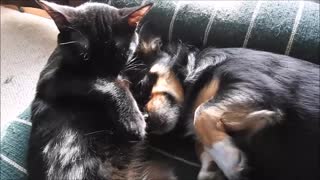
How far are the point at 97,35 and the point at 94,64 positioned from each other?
8cm

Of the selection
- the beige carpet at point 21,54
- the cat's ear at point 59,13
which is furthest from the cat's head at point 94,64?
the beige carpet at point 21,54

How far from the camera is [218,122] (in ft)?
3.77

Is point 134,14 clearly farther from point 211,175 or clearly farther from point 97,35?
point 211,175

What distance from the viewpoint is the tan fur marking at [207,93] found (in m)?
1.24

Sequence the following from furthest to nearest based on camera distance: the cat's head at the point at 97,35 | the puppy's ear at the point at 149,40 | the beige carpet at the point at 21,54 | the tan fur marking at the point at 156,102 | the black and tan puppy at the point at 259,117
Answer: the beige carpet at the point at 21,54 → the puppy's ear at the point at 149,40 → the tan fur marking at the point at 156,102 → the cat's head at the point at 97,35 → the black and tan puppy at the point at 259,117

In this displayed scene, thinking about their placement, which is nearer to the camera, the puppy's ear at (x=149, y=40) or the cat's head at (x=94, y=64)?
the cat's head at (x=94, y=64)

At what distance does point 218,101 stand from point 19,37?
1549 mm

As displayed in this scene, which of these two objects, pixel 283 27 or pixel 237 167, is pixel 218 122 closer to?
pixel 237 167

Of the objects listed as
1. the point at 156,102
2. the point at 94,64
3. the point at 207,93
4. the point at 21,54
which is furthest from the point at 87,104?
the point at 21,54

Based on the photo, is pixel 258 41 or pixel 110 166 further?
pixel 258 41

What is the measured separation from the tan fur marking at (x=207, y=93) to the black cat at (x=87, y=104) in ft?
0.59

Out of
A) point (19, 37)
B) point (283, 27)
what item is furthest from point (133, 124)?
point (19, 37)

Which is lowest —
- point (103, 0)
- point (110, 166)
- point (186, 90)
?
point (110, 166)

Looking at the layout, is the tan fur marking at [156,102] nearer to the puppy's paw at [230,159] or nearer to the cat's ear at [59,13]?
the puppy's paw at [230,159]
